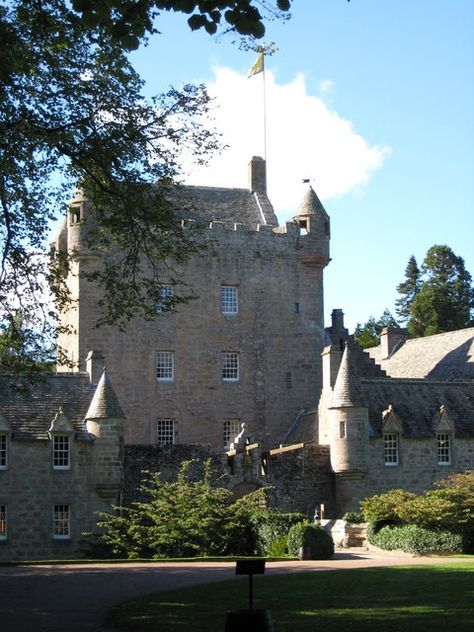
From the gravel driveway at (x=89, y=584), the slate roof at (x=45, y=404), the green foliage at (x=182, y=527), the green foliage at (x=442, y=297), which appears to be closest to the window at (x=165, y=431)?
the slate roof at (x=45, y=404)

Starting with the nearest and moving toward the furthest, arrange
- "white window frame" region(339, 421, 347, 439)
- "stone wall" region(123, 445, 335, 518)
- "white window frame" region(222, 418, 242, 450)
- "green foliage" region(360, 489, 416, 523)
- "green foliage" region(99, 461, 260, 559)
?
"green foliage" region(99, 461, 260, 559)
"green foliage" region(360, 489, 416, 523)
"stone wall" region(123, 445, 335, 518)
"white window frame" region(339, 421, 347, 439)
"white window frame" region(222, 418, 242, 450)

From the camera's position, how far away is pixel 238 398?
47.9 m

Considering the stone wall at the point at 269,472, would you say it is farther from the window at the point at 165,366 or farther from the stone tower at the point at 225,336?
the window at the point at 165,366

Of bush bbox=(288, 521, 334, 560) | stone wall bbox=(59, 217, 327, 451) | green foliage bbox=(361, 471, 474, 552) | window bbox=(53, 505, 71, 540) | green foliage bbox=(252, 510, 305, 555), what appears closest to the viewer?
bush bbox=(288, 521, 334, 560)

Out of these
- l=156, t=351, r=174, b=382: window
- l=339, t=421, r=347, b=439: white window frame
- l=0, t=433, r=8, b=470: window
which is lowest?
l=0, t=433, r=8, b=470: window

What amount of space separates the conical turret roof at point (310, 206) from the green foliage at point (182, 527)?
18.1 meters

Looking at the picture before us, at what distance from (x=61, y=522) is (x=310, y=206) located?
19.9m

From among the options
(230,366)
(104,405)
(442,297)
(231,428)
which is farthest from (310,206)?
(442,297)

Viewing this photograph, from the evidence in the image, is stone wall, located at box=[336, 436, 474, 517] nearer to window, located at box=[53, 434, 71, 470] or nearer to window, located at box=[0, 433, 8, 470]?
window, located at box=[53, 434, 71, 470]

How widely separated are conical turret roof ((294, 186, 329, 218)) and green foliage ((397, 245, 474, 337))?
2463cm

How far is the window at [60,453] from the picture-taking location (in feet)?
124

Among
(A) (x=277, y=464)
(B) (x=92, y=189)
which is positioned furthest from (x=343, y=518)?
(B) (x=92, y=189)

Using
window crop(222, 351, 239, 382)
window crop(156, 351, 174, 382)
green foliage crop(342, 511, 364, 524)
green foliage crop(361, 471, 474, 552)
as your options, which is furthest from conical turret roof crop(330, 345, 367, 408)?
window crop(156, 351, 174, 382)

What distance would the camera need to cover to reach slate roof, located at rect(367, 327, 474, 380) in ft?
167
